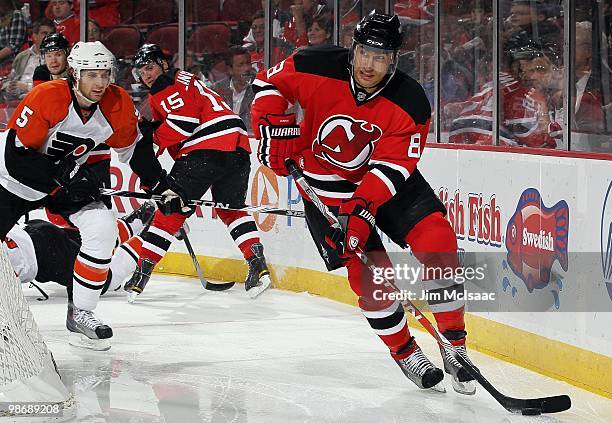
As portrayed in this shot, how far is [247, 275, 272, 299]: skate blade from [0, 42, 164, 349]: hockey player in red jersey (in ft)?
4.17

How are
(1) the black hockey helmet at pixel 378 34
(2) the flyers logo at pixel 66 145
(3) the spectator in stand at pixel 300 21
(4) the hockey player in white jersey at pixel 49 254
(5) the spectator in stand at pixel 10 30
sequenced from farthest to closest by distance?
(5) the spectator in stand at pixel 10 30
(3) the spectator in stand at pixel 300 21
(4) the hockey player in white jersey at pixel 49 254
(2) the flyers logo at pixel 66 145
(1) the black hockey helmet at pixel 378 34

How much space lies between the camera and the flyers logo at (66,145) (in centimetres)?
400

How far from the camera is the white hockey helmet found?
3930 millimetres

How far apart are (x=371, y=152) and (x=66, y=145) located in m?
1.07

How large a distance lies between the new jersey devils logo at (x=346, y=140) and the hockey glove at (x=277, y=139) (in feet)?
0.27

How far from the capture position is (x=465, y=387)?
3586 millimetres

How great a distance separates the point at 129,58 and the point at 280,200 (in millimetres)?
2107

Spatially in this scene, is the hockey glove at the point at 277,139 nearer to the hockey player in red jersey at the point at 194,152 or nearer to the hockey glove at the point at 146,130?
the hockey glove at the point at 146,130

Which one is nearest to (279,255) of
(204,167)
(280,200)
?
(280,200)

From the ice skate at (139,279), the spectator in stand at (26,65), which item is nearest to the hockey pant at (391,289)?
the ice skate at (139,279)

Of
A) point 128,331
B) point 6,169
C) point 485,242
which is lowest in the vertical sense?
point 128,331

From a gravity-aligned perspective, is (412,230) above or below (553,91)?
below

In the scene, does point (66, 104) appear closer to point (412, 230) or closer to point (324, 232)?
point (324, 232)

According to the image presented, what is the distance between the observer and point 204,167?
5.30 meters
